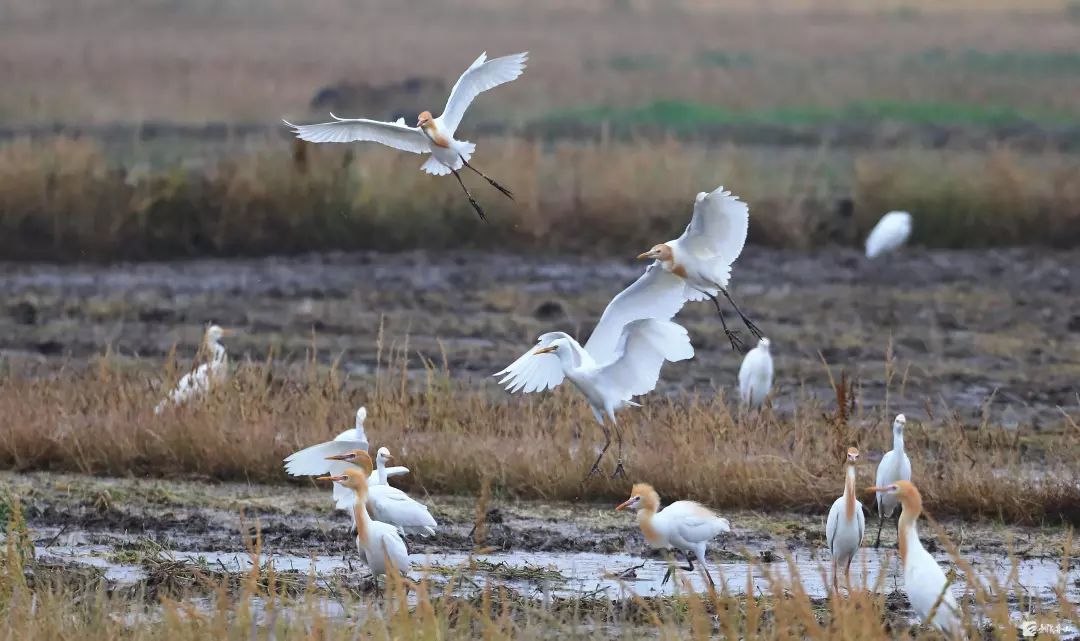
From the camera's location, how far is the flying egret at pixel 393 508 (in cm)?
815

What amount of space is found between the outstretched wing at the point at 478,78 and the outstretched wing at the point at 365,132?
7.3 inches

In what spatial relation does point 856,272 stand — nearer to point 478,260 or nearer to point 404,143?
point 478,260

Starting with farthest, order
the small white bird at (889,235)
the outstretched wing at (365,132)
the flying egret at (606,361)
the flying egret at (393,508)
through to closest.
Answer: the small white bird at (889,235), the outstretched wing at (365,132), the flying egret at (606,361), the flying egret at (393,508)

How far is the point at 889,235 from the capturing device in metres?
18.6

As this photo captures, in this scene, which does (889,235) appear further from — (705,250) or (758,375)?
(705,250)

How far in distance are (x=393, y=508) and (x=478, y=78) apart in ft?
7.14

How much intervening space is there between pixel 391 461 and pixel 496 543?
1477mm

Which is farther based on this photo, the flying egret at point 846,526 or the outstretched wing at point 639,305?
the outstretched wing at point 639,305

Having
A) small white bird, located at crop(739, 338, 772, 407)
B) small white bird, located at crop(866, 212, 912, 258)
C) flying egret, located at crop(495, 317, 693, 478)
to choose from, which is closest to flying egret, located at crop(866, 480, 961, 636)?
flying egret, located at crop(495, 317, 693, 478)

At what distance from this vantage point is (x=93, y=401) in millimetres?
10992

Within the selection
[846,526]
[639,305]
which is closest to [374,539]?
[639,305]

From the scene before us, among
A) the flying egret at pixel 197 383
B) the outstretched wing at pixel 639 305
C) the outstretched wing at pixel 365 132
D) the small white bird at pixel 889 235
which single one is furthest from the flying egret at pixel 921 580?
the small white bird at pixel 889 235

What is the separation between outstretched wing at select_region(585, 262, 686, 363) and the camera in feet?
27.7

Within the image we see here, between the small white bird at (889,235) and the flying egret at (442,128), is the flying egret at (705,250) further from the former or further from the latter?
the small white bird at (889,235)
